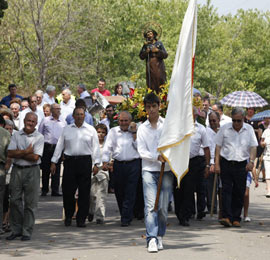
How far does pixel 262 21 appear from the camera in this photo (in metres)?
78.6

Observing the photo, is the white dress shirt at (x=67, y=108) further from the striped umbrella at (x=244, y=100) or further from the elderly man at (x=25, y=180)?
the elderly man at (x=25, y=180)

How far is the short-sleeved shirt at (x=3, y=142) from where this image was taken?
1152 cm

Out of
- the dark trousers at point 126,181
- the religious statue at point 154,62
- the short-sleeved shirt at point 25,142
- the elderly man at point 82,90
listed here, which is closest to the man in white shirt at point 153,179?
the short-sleeved shirt at point 25,142

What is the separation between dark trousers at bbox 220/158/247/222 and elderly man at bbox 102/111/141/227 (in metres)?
1.51

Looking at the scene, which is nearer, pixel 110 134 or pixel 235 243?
pixel 235 243

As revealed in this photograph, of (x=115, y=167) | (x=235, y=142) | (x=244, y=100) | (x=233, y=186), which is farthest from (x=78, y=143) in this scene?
(x=244, y=100)

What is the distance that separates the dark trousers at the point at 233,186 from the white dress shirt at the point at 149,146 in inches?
106

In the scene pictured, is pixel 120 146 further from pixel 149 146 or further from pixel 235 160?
pixel 149 146

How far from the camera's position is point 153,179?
34.5 feet

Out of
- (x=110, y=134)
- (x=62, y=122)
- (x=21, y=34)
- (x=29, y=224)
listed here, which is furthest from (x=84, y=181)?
(x=21, y=34)

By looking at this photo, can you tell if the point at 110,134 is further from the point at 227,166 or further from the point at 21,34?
the point at 21,34

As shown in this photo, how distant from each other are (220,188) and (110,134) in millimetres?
2416

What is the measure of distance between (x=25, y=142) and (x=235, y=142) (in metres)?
3.67

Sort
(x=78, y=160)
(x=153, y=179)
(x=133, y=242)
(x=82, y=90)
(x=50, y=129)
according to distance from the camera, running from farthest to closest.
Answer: (x=82, y=90) → (x=50, y=129) → (x=78, y=160) → (x=133, y=242) → (x=153, y=179)
